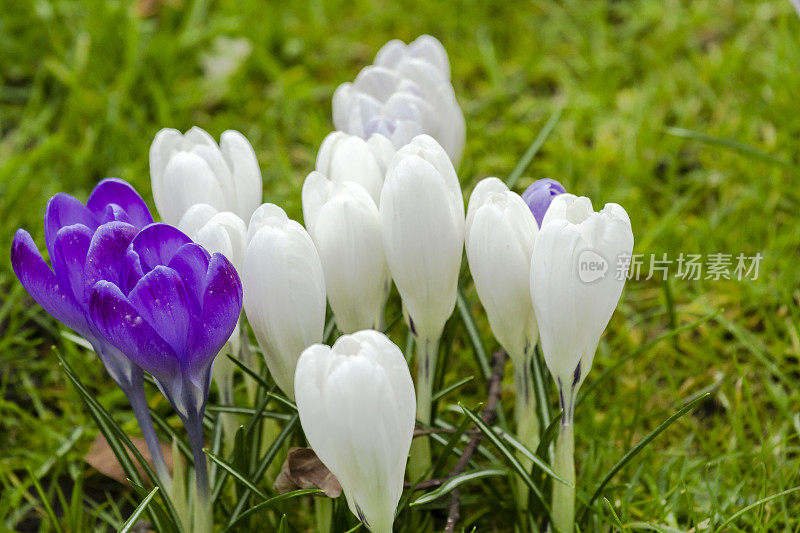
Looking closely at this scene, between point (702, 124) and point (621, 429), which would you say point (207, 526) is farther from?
point (702, 124)

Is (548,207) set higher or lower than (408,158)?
lower

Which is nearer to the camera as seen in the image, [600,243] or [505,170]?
[600,243]

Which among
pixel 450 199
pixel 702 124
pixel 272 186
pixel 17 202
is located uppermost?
pixel 450 199

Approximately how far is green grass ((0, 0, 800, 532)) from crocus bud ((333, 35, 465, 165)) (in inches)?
14.5

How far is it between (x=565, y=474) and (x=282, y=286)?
1.67 ft

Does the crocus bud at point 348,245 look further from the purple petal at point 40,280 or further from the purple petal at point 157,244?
Result: the purple petal at point 40,280

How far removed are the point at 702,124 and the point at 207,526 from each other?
1.95m

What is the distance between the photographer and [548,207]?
1.32 meters

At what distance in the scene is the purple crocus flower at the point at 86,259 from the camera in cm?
117

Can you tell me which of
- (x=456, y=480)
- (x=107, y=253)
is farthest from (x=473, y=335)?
(x=107, y=253)

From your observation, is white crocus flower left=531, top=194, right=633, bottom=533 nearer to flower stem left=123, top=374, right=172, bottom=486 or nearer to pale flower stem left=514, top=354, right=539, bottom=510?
pale flower stem left=514, top=354, right=539, bottom=510

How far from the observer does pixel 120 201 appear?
1312mm

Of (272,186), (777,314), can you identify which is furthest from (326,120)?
(777,314)

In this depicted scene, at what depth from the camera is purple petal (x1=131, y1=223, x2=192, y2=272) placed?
1.16 metres
